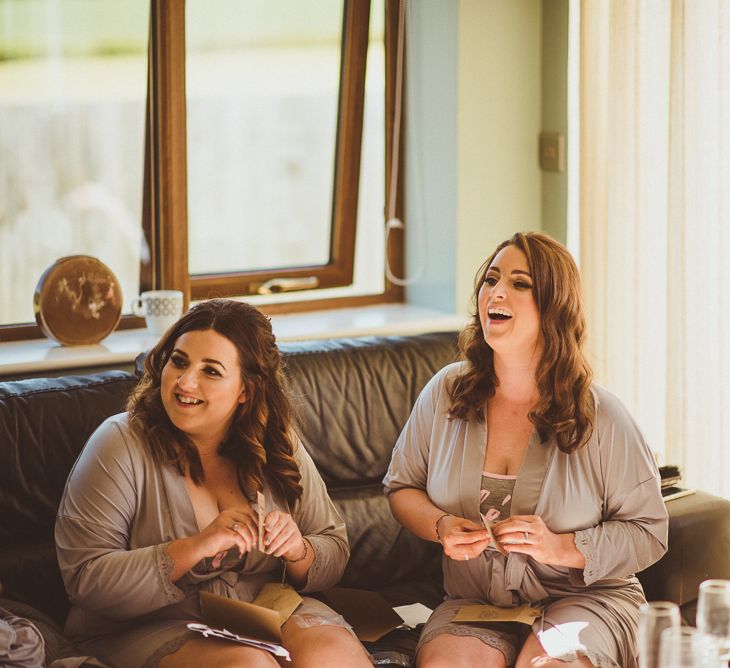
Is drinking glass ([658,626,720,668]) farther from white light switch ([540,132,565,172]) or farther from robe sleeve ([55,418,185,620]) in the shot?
white light switch ([540,132,565,172])

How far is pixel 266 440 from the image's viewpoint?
2432mm

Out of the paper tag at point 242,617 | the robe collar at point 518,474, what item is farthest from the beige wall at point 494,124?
the paper tag at point 242,617

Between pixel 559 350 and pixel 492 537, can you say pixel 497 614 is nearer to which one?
pixel 492 537

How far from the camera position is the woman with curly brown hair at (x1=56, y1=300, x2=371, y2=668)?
217cm

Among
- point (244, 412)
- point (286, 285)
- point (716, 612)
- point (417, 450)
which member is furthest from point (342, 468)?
point (716, 612)

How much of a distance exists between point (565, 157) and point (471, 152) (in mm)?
318

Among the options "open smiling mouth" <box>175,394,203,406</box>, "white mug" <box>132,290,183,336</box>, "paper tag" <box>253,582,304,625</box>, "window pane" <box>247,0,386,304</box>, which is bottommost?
"paper tag" <box>253,582,304,625</box>

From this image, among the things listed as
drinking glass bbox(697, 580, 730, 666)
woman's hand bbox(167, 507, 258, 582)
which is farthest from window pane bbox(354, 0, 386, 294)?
drinking glass bbox(697, 580, 730, 666)

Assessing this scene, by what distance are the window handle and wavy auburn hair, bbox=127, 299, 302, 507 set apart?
128cm

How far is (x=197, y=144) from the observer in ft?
11.7

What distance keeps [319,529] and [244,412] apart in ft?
1.03

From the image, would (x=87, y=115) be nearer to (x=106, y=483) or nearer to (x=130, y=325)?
(x=130, y=325)

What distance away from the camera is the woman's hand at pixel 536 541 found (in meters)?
2.23

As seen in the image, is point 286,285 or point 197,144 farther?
point 286,285
